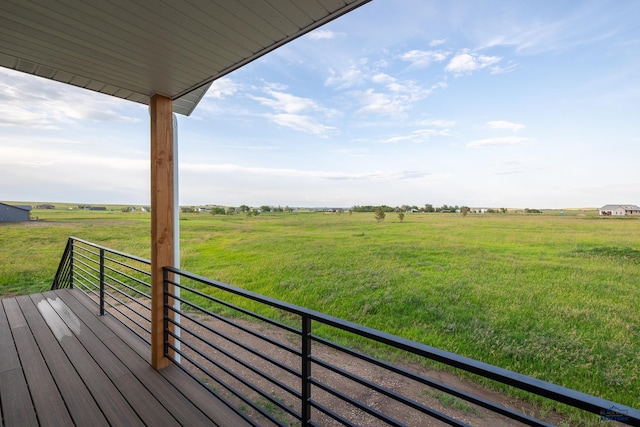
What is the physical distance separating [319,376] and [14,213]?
955cm

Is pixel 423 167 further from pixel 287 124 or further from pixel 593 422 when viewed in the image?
pixel 593 422

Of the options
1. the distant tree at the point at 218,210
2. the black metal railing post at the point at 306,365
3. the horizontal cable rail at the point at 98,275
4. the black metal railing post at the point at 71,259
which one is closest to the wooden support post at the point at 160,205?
the horizontal cable rail at the point at 98,275

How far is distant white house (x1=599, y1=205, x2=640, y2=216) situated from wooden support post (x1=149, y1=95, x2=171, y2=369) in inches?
591

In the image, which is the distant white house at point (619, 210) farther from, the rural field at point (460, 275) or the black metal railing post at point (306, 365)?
the black metal railing post at point (306, 365)

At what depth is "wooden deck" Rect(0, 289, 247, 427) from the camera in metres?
1.53

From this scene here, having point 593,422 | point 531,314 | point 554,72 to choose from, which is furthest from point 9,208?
point 554,72

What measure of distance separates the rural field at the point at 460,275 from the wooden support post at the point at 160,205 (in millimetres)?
4295

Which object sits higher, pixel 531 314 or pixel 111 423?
pixel 111 423

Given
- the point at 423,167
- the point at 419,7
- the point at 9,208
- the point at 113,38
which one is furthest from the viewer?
the point at 423,167

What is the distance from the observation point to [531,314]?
7.30 m

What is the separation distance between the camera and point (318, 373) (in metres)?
3.80

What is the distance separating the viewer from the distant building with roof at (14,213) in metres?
7.06

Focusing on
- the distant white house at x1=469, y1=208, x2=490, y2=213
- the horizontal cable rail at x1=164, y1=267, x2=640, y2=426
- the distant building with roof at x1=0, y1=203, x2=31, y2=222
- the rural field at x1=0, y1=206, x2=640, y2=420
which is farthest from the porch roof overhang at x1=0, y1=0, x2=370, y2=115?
the distant white house at x1=469, y1=208, x2=490, y2=213

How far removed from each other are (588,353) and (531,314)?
1652 millimetres
